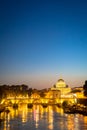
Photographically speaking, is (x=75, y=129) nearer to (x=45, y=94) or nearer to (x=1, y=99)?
(x=1, y=99)

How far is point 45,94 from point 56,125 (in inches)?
5484

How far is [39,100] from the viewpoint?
172 m

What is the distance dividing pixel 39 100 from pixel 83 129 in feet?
398

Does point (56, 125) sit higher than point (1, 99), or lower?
lower

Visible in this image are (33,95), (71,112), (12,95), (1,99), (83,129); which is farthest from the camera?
(33,95)

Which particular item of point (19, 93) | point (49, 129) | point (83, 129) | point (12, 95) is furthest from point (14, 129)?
point (19, 93)

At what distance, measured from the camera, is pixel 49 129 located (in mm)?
51031

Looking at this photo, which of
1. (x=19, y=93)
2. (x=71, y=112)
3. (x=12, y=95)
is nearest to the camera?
(x=71, y=112)

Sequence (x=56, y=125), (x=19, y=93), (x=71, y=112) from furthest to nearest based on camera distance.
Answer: (x=19, y=93) → (x=71, y=112) → (x=56, y=125)

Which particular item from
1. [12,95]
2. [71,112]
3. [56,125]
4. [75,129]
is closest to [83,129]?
[75,129]

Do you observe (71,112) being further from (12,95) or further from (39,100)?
(39,100)

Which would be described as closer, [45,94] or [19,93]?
[19,93]

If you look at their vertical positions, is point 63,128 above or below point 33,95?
below

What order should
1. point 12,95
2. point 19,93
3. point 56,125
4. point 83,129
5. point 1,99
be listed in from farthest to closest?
point 19,93
point 12,95
point 1,99
point 56,125
point 83,129
